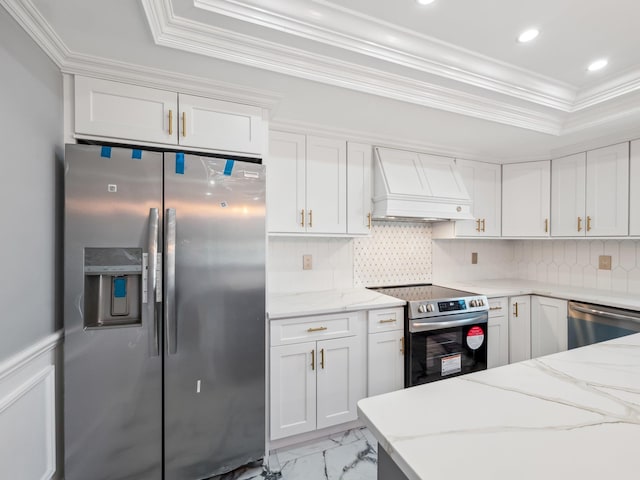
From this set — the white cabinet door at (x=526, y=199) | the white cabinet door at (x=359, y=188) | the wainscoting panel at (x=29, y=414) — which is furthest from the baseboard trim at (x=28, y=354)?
the white cabinet door at (x=526, y=199)

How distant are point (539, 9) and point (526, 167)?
194 centimetres

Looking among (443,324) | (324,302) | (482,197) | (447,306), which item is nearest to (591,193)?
(482,197)

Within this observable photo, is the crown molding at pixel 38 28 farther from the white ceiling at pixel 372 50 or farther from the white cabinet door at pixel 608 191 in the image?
the white cabinet door at pixel 608 191

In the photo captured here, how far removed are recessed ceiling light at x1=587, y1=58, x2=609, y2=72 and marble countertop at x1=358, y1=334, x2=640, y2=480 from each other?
5.90 feet

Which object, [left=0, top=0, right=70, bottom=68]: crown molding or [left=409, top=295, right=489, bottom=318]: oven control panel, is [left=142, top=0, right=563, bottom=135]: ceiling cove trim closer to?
[left=0, top=0, right=70, bottom=68]: crown molding

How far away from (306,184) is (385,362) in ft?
4.74

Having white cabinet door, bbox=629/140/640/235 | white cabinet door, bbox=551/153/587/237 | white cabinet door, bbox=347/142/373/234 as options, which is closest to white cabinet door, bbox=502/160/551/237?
white cabinet door, bbox=551/153/587/237

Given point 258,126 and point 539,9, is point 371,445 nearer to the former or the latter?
point 258,126

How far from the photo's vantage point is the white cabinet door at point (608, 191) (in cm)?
244

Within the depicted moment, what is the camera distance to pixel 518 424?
0.71m

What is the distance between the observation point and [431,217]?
258cm

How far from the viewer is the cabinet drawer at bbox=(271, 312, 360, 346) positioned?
1.91 meters

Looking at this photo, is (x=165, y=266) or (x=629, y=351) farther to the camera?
(x=165, y=266)

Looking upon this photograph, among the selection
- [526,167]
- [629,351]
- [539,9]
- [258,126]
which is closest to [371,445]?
[629,351]
